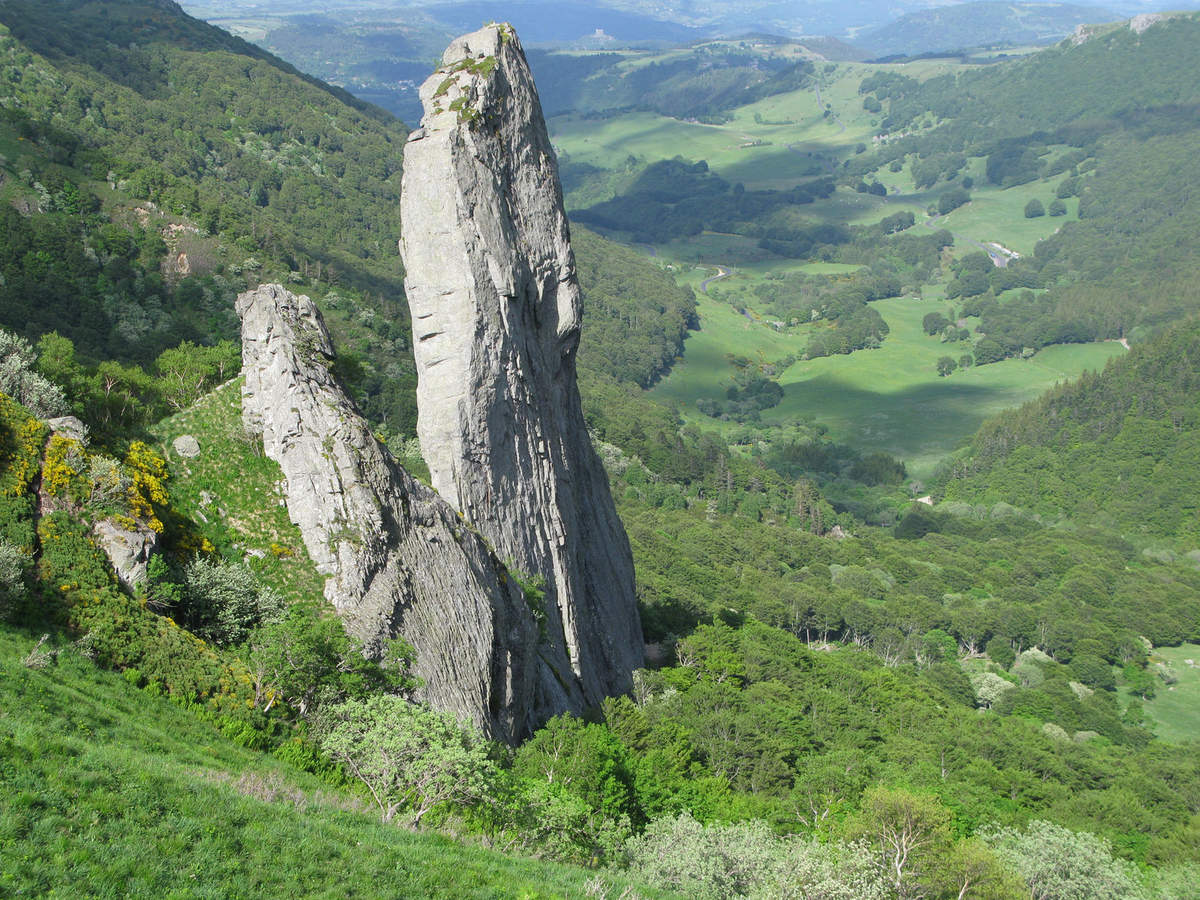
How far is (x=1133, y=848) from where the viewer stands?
48594mm

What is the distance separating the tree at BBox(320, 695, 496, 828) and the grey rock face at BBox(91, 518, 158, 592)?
7.57m

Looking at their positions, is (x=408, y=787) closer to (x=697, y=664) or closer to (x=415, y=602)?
(x=415, y=602)

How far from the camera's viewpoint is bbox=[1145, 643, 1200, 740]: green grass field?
99062 mm

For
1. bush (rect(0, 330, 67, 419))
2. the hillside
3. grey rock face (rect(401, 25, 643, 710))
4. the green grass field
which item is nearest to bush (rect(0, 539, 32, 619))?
bush (rect(0, 330, 67, 419))

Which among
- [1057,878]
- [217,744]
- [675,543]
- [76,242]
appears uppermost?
[76,242]

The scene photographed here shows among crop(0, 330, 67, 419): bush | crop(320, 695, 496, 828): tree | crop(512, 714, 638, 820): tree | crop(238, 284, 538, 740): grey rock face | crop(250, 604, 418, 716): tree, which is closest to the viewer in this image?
crop(320, 695, 496, 828): tree

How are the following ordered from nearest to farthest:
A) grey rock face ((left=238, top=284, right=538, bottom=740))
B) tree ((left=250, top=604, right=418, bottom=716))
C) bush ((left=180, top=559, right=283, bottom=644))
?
tree ((left=250, top=604, right=418, bottom=716)) → bush ((left=180, top=559, right=283, bottom=644)) → grey rock face ((left=238, top=284, right=538, bottom=740))

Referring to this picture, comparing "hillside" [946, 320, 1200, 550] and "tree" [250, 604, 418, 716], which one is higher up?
"tree" [250, 604, 418, 716]

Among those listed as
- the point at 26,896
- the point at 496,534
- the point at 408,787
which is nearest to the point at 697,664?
the point at 496,534

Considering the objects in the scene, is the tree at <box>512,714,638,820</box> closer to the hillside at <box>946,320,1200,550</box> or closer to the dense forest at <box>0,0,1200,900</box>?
the dense forest at <box>0,0,1200,900</box>

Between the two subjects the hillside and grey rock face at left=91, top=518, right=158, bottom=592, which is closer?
grey rock face at left=91, top=518, right=158, bottom=592

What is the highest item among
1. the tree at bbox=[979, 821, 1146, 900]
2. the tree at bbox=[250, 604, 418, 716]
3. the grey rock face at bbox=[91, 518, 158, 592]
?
the grey rock face at bbox=[91, 518, 158, 592]

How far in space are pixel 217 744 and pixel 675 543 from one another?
97674 millimetres

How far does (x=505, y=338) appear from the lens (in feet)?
130
